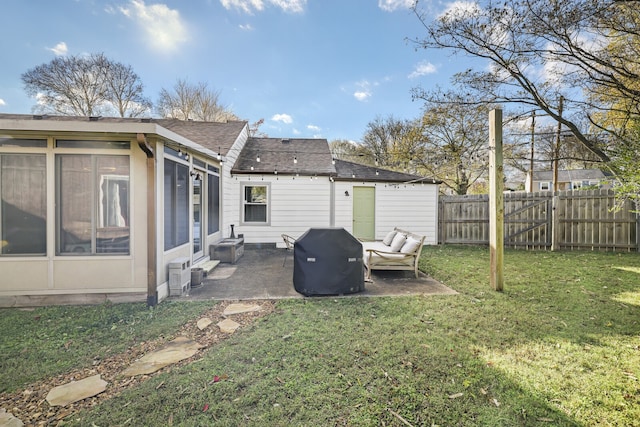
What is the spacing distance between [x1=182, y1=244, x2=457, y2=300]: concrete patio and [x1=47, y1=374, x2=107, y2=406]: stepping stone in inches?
82.3

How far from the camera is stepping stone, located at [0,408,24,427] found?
1903mm

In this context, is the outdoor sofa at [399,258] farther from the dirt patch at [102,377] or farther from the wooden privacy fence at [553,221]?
the wooden privacy fence at [553,221]

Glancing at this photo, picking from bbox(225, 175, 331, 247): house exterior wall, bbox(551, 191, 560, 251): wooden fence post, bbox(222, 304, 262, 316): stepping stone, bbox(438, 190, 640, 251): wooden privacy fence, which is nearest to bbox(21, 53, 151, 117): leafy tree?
bbox(225, 175, 331, 247): house exterior wall

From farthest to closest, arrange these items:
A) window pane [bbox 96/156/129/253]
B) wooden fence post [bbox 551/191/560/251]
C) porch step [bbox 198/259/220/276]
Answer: wooden fence post [bbox 551/191/560/251]
porch step [bbox 198/259/220/276]
window pane [bbox 96/156/129/253]

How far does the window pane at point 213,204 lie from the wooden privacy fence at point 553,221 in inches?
322

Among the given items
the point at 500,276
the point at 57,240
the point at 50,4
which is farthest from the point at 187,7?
the point at 500,276

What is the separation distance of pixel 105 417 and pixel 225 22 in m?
10.7

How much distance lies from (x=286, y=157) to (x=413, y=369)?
28.7 feet

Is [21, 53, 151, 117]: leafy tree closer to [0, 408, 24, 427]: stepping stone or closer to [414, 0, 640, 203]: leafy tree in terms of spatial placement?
[414, 0, 640, 203]: leafy tree

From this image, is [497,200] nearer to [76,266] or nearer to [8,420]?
[8,420]

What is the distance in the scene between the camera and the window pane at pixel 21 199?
4035 mm

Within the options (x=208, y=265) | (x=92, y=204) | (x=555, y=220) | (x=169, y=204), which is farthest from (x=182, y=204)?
(x=555, y=220)

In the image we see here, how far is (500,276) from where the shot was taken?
482cm

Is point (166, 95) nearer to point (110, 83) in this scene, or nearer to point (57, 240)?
point (110, 83)
